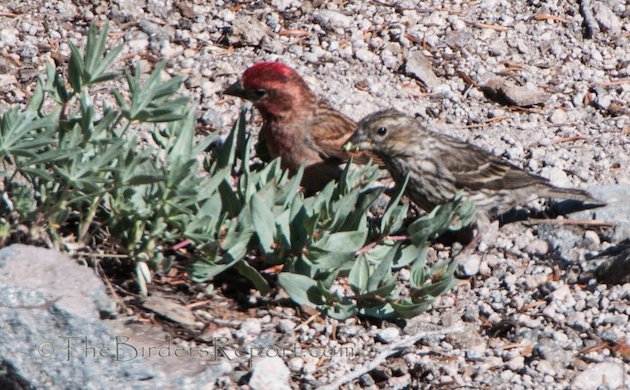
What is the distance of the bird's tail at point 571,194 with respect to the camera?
6133 mm

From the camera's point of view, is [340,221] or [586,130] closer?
[340,221]

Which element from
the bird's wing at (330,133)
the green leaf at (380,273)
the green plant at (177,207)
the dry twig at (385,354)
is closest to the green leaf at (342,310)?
the green plant at (177,207)

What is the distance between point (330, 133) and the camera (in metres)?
6.77

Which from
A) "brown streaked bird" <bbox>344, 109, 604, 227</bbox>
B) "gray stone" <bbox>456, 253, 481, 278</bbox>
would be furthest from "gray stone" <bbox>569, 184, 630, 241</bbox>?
"gray stone" <bbox>456, 253, 481, 278</bbox>

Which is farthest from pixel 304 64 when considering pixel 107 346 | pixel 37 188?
pixel 107 346

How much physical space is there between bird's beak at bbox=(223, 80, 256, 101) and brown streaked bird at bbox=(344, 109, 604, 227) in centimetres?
69

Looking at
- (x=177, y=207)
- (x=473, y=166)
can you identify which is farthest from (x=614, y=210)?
(x=177, y=207)

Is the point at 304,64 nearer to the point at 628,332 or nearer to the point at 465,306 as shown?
the point at 465,306

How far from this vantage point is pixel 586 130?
6918 mm

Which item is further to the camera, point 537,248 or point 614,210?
point 614,210

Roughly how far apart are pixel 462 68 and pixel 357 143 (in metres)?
1.35

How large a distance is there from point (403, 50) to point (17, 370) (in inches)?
163

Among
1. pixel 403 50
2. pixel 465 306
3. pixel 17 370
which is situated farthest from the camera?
pixel 403 50

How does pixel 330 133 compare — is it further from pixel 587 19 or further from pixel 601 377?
pixel 601 377
